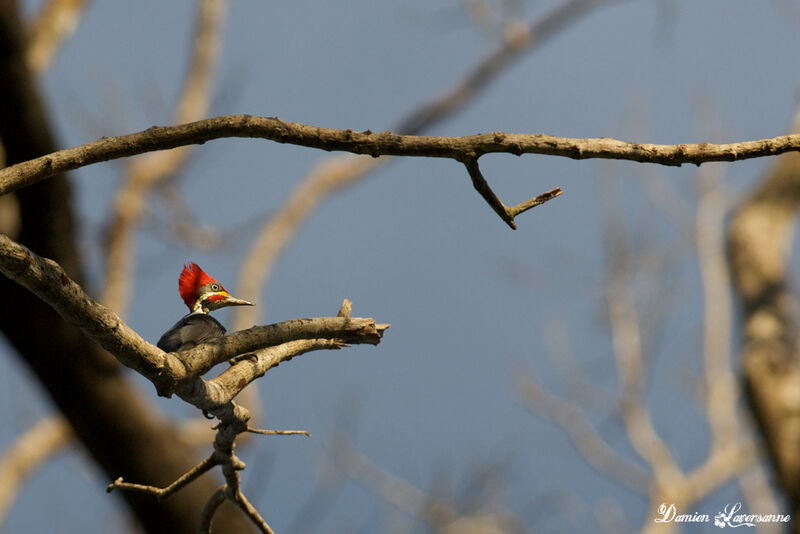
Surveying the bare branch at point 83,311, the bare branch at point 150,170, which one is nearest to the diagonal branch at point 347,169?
the bare branch at point 150,170

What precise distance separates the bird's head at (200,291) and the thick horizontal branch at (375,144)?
1.93 meters

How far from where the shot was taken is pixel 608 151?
1990 mm

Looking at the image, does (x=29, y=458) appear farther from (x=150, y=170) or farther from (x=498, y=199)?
(x=498, y=199)

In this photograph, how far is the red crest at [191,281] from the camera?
3.93m

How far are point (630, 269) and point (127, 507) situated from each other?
39.0 ft

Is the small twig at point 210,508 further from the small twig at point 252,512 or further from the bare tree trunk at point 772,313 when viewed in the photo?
the bare tree trunk at point 772,313

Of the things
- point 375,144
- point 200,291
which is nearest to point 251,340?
point 375,144

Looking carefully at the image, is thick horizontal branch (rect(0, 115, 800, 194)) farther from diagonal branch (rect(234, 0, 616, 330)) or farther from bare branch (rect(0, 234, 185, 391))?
diagonal branch (rect(234, 0, 616, 330))

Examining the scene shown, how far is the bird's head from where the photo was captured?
384 centimetres

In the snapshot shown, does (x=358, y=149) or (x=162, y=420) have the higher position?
(x=358, y=149)

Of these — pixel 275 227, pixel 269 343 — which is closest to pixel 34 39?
pixel 275 227

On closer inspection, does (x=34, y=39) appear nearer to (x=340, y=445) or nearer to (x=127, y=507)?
(x=127, y=507)

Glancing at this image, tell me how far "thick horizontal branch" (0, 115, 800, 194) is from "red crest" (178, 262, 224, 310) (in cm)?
203

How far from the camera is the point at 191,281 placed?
13.0 ft
